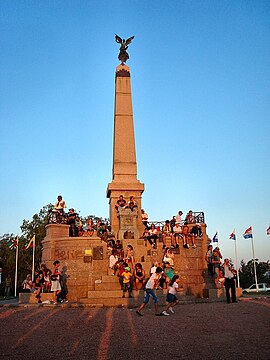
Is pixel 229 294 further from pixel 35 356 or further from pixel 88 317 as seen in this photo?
pixel 35 356

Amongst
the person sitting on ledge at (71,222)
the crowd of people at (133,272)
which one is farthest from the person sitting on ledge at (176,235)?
the person sitting on ledge at (71,222)

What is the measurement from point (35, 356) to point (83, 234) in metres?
12.7

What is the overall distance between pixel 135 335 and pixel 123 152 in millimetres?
15298

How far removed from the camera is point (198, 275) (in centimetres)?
1775

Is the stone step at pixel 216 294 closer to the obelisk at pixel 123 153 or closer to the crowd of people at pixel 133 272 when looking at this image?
the crowd of people at pixel 133 272

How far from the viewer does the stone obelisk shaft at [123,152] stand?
860 inches

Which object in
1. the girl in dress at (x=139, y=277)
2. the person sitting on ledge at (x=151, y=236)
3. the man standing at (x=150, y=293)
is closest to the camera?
the man standing at (x=150, y=293)

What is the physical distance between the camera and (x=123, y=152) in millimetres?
22766

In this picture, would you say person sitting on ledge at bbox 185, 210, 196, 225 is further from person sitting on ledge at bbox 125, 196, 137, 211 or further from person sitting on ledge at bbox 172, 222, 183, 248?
person sitting on ledge at bbox 125, 196, 137, 211

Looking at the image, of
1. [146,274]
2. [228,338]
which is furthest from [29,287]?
[228,338]

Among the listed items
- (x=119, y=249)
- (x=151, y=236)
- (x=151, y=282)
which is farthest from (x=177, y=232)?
(x=151, y=282)

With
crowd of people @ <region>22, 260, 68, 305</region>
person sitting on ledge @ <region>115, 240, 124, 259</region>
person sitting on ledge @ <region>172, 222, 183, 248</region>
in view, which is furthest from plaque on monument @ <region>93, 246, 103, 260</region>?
person sitting on ledge @ <region>172, 222, 183, 248</region>

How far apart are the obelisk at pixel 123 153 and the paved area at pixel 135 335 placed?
10292mm

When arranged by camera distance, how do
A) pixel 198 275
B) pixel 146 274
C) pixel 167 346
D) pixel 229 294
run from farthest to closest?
pixel 198 275 → pixel 146 274 → pixel 229 294 → pixel 167 346
